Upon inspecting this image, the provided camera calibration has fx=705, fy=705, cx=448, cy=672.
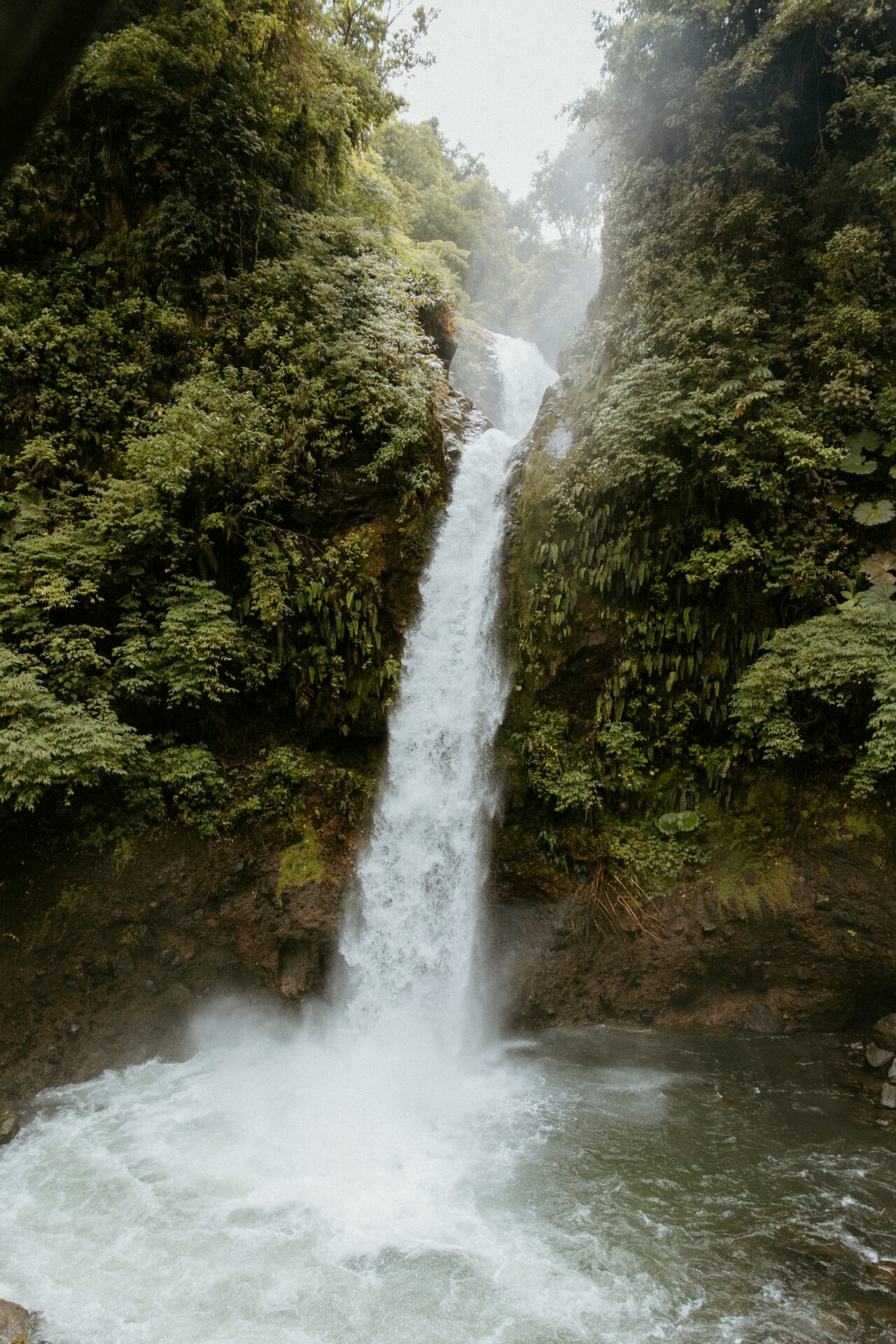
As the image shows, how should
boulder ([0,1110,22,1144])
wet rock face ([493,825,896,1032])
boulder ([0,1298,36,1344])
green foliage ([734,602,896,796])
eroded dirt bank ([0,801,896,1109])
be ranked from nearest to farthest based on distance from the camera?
boulder ([0,1298,36,1344])
boulder ([0,1110,22,1144])
green foliage ([734,602,896,796])
eroded dirt bank ([0,801,896,1109])
wet rock face ([493,825,896,1032])

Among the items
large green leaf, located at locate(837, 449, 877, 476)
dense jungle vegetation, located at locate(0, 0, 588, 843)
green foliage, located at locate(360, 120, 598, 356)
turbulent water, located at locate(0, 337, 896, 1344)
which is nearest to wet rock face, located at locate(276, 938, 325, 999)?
turbulent water, located at locate(0, 337, 896, 1344)

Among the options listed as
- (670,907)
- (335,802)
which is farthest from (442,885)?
(670,907)

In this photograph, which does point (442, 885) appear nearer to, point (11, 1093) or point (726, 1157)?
point (726, 1157)

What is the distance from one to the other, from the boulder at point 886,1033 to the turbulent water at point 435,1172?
31.5 inches

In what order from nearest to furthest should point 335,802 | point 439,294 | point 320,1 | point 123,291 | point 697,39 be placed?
point 335,802, point 123,291, point 697,39, point 320,1, point 439,294

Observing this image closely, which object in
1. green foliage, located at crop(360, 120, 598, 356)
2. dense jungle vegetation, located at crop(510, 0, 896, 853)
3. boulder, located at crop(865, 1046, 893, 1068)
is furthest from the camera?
green foliage, located at crop(360, 120, 598, 356)

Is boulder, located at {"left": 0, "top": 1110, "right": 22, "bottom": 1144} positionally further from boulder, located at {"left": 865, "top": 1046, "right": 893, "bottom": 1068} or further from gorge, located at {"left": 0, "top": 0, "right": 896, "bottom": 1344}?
boulder, located at {"left": 865, "top": 1046, "right": 893, "bottom": 1068}

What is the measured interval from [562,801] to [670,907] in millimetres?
1976

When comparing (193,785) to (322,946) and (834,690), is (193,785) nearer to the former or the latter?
(322,946)

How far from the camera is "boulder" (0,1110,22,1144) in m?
7.12

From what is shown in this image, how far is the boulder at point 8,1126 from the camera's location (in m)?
7.12

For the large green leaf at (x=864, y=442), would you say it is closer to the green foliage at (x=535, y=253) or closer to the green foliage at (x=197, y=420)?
the green foliage at (x=197, y=420)

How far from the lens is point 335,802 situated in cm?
1011

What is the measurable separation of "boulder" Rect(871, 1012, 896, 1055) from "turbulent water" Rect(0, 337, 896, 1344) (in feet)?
2.62
